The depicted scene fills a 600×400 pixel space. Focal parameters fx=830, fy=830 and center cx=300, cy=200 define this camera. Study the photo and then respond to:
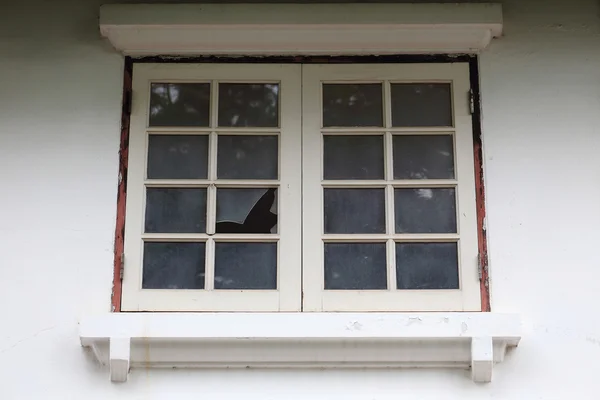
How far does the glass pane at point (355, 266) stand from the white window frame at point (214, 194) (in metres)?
0.13

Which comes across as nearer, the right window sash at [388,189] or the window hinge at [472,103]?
A: the right window sash at [388,189]

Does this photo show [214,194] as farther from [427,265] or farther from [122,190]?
[427,265]

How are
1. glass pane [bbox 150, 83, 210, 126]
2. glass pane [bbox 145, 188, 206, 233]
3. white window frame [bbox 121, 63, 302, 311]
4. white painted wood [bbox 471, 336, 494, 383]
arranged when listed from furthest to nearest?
1. glass pane [bbox 150, 83, 210, 126]
2. glass pane [bbox 145, 188, 206, 233]
3. white window frame [bbox 121, 63, 302, 311]
4. white painted wood [bbox 471, 336, 494, 383]

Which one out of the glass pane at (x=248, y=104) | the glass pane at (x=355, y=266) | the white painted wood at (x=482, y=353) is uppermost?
the glass pane at (x=248, y=104)

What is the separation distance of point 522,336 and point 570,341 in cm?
18

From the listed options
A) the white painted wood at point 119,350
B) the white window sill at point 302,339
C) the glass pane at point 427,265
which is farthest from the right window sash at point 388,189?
the white painted wood at point 119,350

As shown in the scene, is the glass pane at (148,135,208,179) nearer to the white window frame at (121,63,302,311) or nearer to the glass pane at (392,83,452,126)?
the white window frame at (121,63,302,311)

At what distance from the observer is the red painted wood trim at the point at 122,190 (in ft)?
10.1

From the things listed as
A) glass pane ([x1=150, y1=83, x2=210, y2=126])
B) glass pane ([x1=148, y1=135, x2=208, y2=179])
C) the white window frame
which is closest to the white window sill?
the white window frame

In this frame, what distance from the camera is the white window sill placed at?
2.93 m

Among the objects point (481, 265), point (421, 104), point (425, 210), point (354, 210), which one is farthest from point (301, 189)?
point (481, 265)

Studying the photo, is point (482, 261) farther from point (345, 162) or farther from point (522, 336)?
point (345, 162)

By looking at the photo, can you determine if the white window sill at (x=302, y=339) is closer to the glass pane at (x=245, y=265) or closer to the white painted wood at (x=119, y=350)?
the white painted wood at (x=119, y=350)

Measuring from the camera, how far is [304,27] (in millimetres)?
3230
